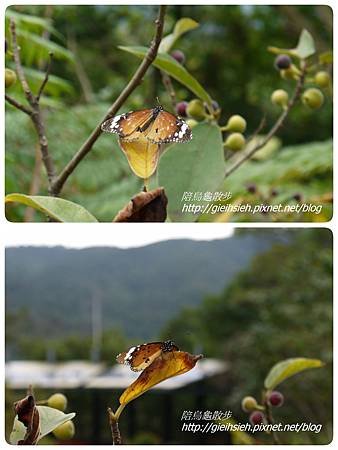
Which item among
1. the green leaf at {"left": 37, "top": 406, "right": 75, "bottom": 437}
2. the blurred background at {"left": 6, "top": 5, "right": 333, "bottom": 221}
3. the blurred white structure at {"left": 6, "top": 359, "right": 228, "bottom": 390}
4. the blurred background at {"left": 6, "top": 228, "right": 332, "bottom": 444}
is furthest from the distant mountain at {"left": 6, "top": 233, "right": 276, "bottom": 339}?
the green leaf at {"left": 37, "top": 406, "right": 75, "bottom": 437}

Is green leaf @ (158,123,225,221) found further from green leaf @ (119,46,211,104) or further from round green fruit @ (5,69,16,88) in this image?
round green fruit @ (5,69,16,88)

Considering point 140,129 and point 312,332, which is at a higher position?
point 140,129

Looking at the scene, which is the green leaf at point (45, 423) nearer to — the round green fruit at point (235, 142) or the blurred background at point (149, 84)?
the round green fruit at point (235, 142)

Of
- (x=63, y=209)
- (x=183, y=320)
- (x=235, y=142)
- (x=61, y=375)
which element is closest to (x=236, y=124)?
(x=235, y=142)

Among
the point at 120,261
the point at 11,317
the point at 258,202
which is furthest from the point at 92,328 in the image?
Answer: the point at 258,202

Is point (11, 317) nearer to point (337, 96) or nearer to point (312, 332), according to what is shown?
point (312, 332)
